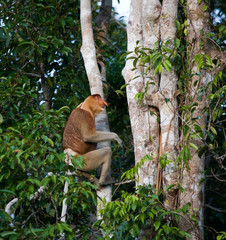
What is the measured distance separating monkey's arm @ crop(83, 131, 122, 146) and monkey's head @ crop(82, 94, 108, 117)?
236mm

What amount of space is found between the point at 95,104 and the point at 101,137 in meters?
0.36

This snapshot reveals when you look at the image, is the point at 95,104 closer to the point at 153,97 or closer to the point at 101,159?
the point at 101,159

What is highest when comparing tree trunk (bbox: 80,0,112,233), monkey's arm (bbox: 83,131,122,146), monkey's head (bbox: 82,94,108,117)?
tree trunk (bbox: 80,0,112,233)

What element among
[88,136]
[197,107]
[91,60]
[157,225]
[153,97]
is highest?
[91,60]

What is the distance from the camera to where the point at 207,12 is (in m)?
4.25

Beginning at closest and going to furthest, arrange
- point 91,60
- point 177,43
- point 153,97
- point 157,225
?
point 157,225 → point 177,43 → point 153,97 → point 91,60

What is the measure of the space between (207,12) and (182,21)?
35 centimetres

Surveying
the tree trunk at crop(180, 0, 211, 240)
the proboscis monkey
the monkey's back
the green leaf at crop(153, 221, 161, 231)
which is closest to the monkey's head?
the proboscis monkey

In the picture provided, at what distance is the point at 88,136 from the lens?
4586 millimetres

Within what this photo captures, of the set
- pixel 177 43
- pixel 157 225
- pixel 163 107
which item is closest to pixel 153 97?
pixel 163 107

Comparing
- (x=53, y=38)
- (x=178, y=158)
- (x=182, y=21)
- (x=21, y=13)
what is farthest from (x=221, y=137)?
(x=21, y=13)

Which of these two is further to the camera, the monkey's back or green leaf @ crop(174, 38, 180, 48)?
the monkey's back

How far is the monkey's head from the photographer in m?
4.30

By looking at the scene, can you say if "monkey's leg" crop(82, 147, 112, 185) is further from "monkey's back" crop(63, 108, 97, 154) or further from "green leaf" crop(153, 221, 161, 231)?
"green leaf" crop(153, 221, 161, 231)
